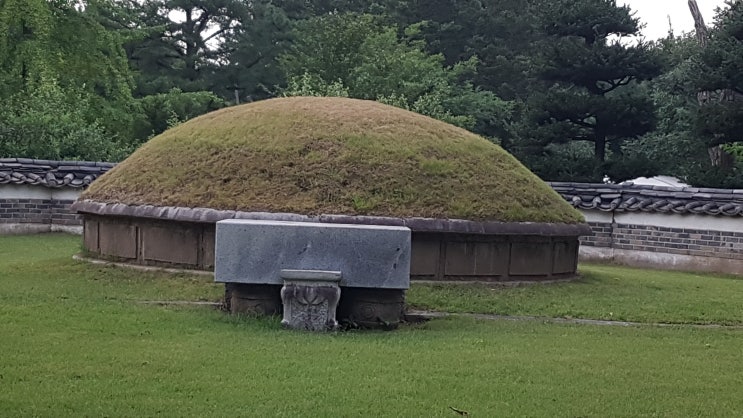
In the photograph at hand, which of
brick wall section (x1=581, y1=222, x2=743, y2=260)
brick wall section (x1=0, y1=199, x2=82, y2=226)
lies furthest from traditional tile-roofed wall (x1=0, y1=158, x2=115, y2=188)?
brick wall section (x1=581, y1=222, x2=743, y2=260)

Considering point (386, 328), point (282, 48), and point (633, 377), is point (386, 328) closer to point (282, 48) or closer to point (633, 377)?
point (633, 377)

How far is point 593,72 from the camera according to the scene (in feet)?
73.8

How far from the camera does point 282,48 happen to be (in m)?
34.7

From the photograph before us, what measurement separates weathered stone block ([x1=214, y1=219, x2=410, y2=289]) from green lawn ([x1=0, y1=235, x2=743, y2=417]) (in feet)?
1.80

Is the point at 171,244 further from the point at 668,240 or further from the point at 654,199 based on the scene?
the point at 668,240

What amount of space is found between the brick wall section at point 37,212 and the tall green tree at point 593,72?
11418 mm

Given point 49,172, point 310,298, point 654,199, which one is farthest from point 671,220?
point 49,172

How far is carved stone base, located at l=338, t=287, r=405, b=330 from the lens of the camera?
28.0 feet

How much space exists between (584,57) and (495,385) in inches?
696

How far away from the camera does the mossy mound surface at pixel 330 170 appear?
10.6m

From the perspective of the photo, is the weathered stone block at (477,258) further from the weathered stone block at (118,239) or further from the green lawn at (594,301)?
the weathered stone block at (118,239)

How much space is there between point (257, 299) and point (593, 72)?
52.7ft

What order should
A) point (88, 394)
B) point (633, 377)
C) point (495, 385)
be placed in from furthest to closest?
point (633, 377) → point (495, 385) → point (88, 394)

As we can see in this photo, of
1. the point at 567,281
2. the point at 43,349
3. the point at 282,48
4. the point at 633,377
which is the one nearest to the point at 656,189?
the point at 567,281
